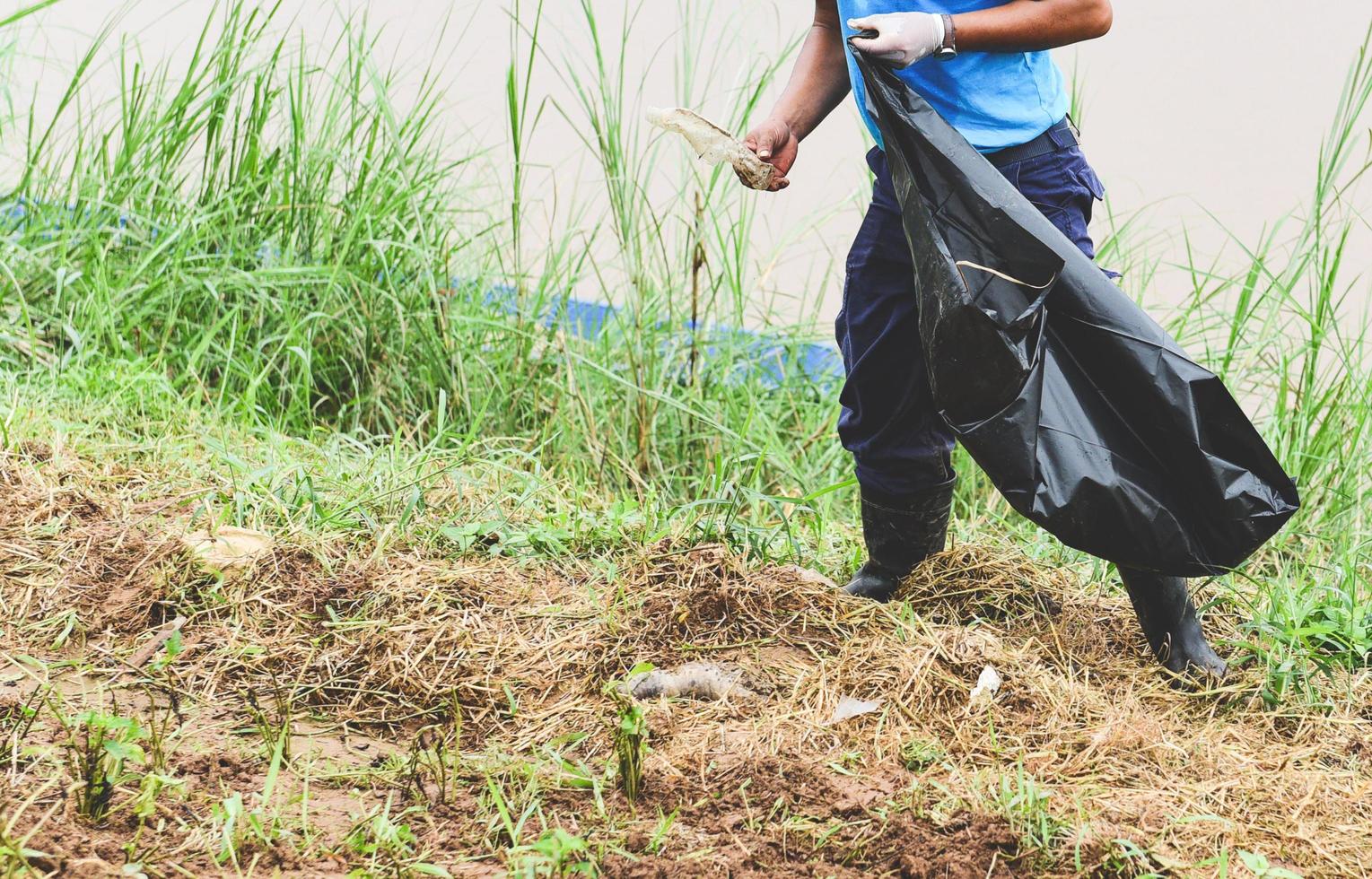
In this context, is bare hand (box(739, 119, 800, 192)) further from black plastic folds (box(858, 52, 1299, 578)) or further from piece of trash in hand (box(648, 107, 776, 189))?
black plastic folds (box(858, 52, 1299, 578))

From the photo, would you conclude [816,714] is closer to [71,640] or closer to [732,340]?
[71,640]

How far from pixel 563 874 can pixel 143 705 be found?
86 centimetres

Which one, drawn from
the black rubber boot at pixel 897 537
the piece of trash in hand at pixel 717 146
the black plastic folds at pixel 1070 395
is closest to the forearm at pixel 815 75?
the piece of trash in hand at pixel 717 146

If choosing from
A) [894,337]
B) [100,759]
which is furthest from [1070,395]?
[100,759]

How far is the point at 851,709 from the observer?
2.02 metres

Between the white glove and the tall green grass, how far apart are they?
131cm

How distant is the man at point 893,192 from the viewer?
6.72ft

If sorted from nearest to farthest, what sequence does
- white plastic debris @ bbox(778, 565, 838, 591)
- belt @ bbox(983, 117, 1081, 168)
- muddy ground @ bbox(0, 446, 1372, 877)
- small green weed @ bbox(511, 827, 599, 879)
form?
small green weed @ bbox(511, 827, 599, 879), muddy ground @ bbox(0, 446, 1372, 877), belt @ bbox(983, 117, 1081, 168), white plastic debris @ bbox(778, 565, 838, 591)

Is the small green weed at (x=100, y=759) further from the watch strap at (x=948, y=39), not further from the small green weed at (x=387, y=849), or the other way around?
the watch strap at (x=948, y=39)

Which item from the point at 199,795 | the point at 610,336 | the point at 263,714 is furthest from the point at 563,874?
the point at 610,336

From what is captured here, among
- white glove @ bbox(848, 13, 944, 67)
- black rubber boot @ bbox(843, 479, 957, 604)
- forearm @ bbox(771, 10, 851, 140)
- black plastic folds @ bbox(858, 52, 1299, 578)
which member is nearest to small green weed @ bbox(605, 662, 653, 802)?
black plastic folds @ bbox(858, 52, 1299, 578)

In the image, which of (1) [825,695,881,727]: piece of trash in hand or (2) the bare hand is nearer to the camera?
(1) [825,695,881,727]: piece of trash in hand

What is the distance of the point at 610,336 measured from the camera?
12.2 ft

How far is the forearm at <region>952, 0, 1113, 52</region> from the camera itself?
2.04 meters
